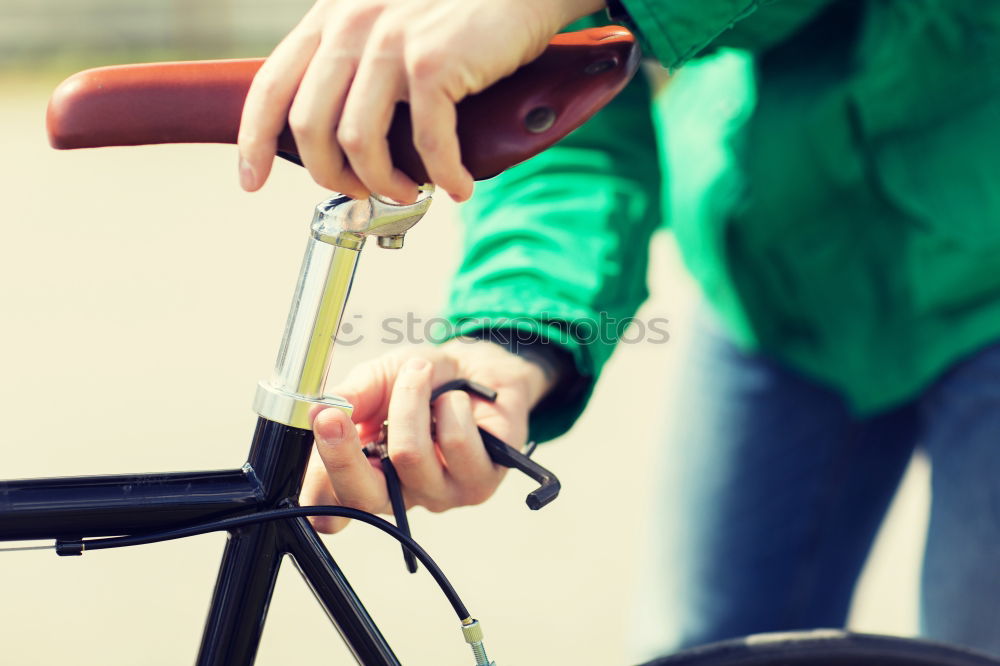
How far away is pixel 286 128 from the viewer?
65cm

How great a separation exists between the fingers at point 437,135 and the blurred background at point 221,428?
0.78 meters

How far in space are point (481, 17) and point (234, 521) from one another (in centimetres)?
38

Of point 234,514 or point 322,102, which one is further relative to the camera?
point 234,514

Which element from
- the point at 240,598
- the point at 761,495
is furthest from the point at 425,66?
the point at 761,495

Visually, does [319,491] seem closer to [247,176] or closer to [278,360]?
[278,360]

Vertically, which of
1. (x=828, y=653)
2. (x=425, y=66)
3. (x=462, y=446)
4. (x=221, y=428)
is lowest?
(x=828, y=653)

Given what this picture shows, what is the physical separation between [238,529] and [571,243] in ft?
1.56

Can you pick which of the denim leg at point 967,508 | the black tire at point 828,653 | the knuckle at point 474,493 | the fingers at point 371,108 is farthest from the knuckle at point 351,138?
the denim leg at point 967,508

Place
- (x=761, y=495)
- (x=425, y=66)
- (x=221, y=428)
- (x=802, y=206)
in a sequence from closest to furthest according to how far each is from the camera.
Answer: (x=425, y=66) < (x=802, y=206) < (x=761, y=495) < (x=221, y=428)

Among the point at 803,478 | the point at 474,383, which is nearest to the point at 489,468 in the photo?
the point at 474,383

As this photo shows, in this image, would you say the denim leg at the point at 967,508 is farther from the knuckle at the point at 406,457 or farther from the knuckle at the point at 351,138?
the knuckle at the point at 351,138

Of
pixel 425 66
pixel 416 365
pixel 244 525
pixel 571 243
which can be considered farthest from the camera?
pixel 571 243

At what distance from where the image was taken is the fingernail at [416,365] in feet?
2.71

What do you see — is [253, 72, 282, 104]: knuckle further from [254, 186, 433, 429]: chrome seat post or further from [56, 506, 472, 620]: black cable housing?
[56, 506, 472, 620]: black cable housing
